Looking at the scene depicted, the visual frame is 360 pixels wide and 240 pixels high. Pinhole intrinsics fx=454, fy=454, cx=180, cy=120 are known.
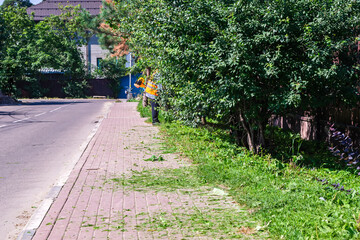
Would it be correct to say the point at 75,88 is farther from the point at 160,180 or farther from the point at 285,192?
the point at 285,192

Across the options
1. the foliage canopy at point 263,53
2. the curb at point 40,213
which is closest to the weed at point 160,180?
the curb at point 40,213

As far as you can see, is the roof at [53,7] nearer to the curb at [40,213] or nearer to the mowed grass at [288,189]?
the mowed grass at [288,189]

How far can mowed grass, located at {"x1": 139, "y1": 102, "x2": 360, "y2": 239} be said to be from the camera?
4582mm

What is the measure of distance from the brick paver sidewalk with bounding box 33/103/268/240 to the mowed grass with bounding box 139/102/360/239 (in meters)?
0.35

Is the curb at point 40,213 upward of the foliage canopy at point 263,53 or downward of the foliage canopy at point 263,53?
downward

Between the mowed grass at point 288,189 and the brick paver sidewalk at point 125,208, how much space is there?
1.16 feet

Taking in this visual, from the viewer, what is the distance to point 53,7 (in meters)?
60.3

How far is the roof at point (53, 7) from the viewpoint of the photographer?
193 feet

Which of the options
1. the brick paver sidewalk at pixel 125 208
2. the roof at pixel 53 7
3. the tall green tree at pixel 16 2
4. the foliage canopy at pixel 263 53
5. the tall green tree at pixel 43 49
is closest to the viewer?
the brick paver sidewalk at pixel 125 208

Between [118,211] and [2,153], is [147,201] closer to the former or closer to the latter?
[118,211]

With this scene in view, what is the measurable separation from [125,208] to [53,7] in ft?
194

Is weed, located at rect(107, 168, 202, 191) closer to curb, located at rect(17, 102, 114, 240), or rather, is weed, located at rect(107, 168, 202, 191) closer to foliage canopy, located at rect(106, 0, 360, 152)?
curb, located at rect(17, 102, 114, 240)

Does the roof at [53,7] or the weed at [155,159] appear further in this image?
the roof at [53,7]

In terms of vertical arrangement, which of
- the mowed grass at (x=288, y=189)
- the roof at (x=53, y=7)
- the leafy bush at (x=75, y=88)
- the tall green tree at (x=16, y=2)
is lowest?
the mowed grass at (x=288, y=189)
